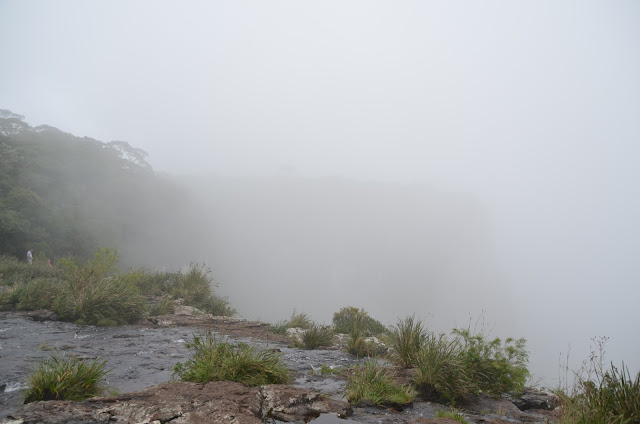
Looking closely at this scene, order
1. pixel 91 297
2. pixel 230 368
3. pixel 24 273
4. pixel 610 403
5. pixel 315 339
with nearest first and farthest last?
1. pixel 610 403
2. pixel 230 368
3. pixel 91 297
4. pixel 315 339
5. pixel 24 273

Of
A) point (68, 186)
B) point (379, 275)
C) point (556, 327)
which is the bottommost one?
point (556, 327)

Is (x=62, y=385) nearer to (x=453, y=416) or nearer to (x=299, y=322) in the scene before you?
(x=453, y=416)

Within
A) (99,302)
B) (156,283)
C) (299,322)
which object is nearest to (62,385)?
(99,302)

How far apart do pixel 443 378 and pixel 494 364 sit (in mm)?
1176

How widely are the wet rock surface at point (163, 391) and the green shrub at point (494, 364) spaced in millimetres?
302

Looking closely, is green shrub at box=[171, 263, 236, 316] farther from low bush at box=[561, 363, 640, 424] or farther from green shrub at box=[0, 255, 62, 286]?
low bush at box=[561, 363, 640, 424]

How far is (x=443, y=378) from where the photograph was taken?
19.8 feet

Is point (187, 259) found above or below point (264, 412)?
below

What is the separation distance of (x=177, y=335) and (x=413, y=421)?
26.1 feet

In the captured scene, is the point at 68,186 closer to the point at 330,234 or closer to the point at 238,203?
the point at 238,203

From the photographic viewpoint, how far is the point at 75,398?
14.5 feet

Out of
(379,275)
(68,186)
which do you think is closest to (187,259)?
(68,186)

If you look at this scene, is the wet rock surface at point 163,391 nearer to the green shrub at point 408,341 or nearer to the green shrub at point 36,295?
the green shrub at point 36,295

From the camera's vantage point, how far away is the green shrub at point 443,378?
6.01 metres
